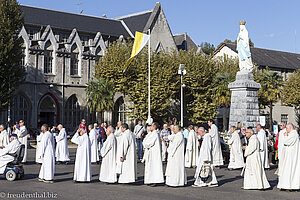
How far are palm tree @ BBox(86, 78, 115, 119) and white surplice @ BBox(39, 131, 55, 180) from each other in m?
25.6

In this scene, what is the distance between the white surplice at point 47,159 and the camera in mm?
13766

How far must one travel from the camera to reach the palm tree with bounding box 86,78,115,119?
1561 inches

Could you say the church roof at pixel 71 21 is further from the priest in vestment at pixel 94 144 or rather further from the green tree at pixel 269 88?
the priest in vestment at pixel 94 144

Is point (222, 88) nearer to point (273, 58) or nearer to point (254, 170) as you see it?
point (273, 58)

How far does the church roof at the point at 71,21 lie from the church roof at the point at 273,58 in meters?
19.3

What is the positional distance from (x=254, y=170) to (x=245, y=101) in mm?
10740

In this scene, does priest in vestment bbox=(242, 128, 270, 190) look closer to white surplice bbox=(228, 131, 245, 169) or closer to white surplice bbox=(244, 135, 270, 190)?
white surplice bbox=(244, 135, 270, 190)

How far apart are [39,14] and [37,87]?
9.48m

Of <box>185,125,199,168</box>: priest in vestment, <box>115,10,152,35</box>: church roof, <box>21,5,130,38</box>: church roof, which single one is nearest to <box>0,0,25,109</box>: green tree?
<box>21,5,130,38</box>: church roof

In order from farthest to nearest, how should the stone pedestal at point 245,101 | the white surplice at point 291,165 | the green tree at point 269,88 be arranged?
the green tree at point 269,88 < the stone pedestal at point 245,101 < the white surplice at point 291,165

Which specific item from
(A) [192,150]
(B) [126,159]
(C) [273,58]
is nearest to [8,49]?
(A) [192,150]

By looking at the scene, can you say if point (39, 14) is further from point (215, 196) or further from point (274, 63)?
point (215, 196)

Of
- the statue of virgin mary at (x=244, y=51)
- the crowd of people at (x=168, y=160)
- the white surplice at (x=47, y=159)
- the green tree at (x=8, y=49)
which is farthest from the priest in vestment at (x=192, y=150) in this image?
the green tree at (x=8, y=49)

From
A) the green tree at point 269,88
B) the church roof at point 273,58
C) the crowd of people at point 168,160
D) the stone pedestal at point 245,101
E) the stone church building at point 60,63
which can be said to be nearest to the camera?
the crowd of people at point 168,160
